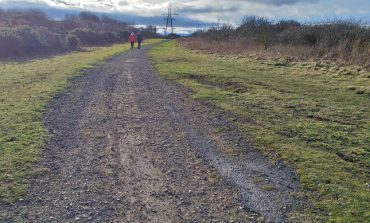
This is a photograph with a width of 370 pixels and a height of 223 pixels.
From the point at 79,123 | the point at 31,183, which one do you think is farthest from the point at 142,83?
the point at 31,183

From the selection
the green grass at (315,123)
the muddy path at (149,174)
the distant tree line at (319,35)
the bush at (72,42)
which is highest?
the distant tree line at (319,35)

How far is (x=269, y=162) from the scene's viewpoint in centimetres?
553

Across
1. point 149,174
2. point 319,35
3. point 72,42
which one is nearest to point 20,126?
point 149,174

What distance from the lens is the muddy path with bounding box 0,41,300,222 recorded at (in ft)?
12.9

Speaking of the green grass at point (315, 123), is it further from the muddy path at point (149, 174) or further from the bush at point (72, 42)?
the bush at point (72, 42)

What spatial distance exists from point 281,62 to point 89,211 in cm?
→ 1886

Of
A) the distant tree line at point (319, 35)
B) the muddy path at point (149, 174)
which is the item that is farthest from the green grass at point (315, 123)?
the distant tree line at point (319, 35)

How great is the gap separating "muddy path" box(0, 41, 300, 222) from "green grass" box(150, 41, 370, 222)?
16.7 inches

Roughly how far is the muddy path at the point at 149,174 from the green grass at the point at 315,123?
1.39 feet

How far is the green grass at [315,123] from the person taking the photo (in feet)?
14.7

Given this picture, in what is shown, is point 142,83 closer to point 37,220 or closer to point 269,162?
point 269,162

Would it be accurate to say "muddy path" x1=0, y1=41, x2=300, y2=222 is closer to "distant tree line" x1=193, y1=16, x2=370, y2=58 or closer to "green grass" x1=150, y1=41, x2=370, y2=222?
"green grass" x1=150, y1=41, x2=370, y2=222

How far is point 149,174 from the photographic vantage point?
16.1 ft

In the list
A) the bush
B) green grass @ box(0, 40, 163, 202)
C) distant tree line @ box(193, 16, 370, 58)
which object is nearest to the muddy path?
green grass @ box(0, 40, 163, 202)
